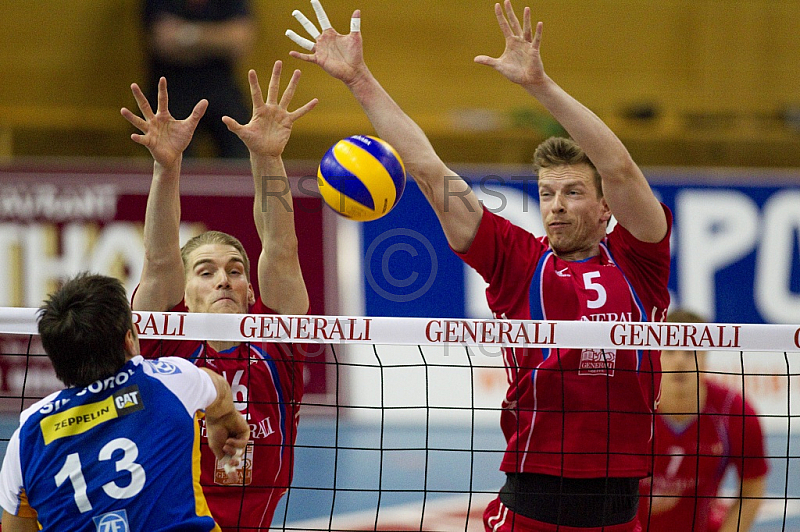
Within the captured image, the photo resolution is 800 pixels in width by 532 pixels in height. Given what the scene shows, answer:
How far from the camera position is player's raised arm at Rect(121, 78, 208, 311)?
3906 mm

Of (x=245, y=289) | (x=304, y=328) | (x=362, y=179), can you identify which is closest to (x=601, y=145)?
(x=362, y=179)

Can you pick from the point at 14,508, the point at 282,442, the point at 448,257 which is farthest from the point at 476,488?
the point at 14,508

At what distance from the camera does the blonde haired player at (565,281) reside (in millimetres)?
3664

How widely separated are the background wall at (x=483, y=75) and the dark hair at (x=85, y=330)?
29.7 ft

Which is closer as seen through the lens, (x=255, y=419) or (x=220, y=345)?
(x=255, y=419)

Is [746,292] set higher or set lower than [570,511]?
higher

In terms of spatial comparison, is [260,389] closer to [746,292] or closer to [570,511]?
[570,511]

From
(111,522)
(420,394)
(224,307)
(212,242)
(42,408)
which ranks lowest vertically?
(111,522)

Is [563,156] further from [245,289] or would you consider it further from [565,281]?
[245,289]

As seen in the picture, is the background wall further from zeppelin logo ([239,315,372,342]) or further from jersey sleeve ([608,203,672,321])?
zeppelin logo ([239,315,372,342])

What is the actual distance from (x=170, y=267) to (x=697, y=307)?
7.13 m

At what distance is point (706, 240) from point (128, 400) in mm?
7904

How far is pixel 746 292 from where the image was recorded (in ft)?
32.2

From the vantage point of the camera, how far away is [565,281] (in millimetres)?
3828
